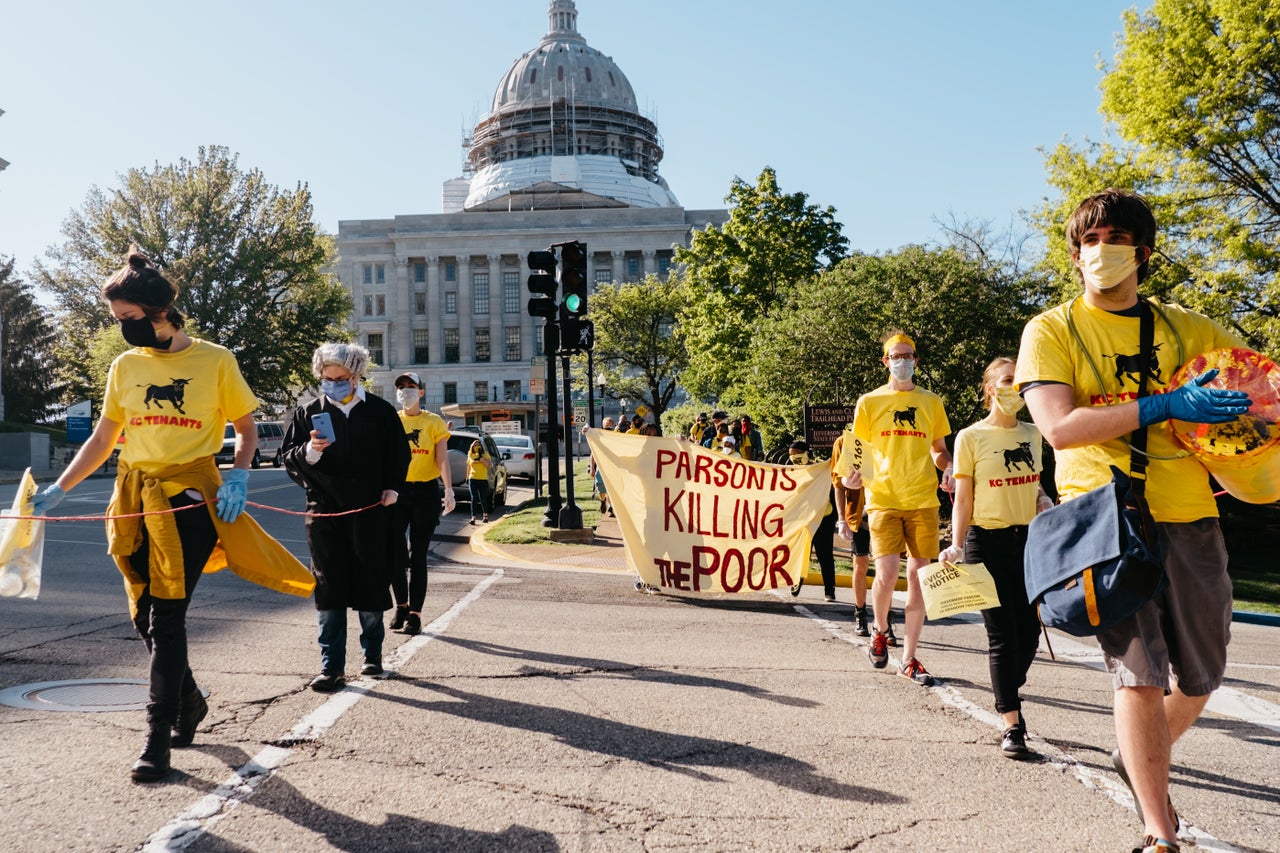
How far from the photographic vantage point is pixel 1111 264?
331 centimetres

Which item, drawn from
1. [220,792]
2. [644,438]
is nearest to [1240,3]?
[644,438]

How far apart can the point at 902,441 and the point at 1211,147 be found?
66.4 feet

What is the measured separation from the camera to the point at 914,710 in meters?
5.50

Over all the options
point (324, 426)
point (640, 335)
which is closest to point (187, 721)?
point (324, 426)

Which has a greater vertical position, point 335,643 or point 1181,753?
point 335,643

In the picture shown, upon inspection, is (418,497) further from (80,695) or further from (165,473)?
(165,473)

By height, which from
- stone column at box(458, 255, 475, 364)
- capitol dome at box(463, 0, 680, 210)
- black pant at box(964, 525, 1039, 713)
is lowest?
black pant at box(964, 525, 1039, 713)

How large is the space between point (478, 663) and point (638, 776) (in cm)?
256

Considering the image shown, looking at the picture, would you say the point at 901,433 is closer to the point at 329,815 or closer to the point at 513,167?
the point at 329,815

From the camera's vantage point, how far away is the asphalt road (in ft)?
11.8

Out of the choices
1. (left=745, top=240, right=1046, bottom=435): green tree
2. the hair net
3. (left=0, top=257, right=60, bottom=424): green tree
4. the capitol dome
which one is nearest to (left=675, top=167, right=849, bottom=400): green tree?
(left=745, top=240, right=1046, bottom=435): green tree

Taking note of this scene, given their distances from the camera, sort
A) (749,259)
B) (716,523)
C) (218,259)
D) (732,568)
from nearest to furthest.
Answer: (732,568) < (716,523) < (749,259) < (218,259)

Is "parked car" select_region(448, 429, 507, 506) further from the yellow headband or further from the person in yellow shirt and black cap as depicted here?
the yellow headband

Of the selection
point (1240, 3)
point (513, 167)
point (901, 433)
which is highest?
point (513, 167)
